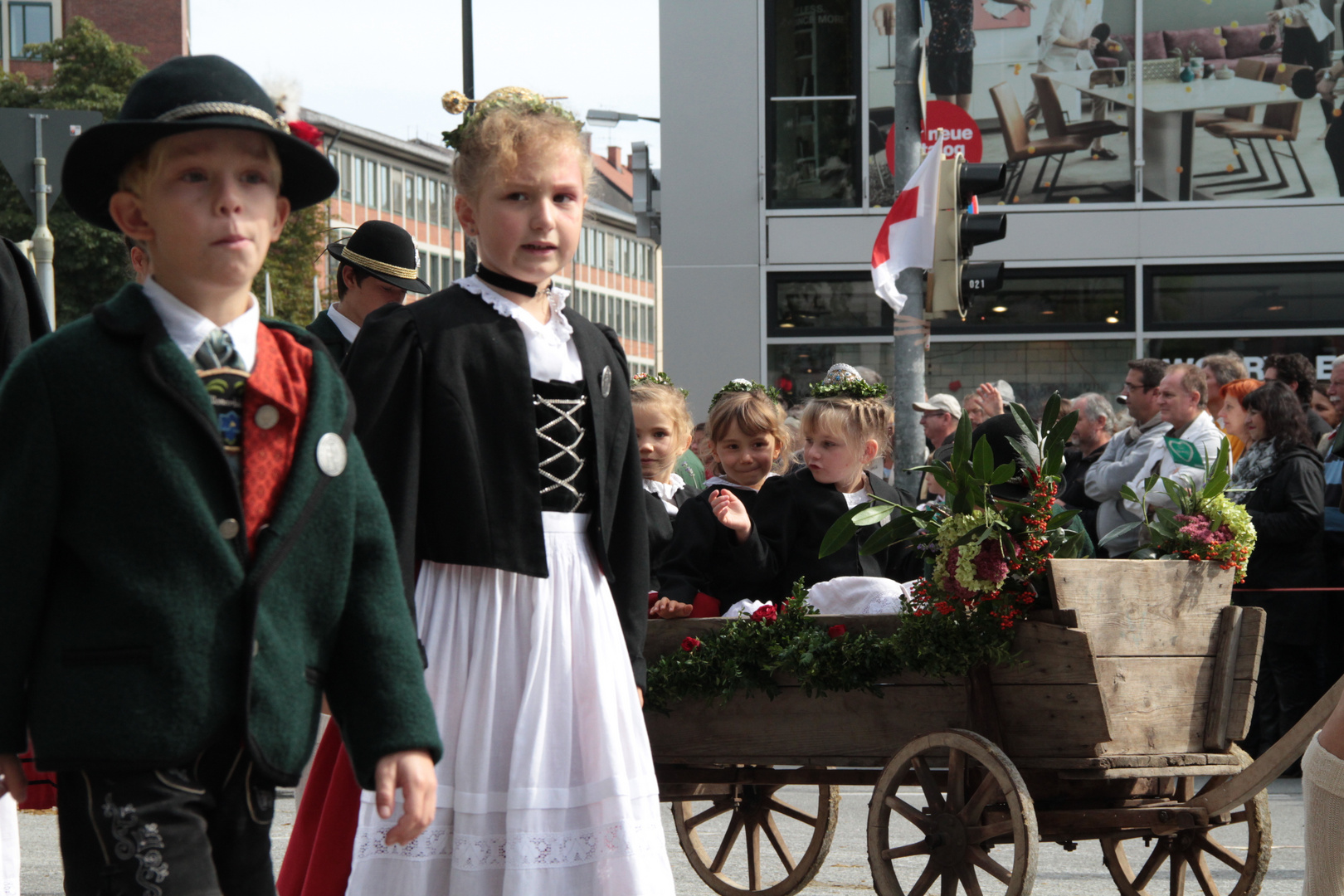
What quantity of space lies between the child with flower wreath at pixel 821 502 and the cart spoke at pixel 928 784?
898 mm

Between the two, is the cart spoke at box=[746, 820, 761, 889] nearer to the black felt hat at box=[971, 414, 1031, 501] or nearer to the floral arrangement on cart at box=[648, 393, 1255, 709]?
the floral arrangement on cart at box=[648, 393, 1255, 709]

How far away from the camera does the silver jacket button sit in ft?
7.66

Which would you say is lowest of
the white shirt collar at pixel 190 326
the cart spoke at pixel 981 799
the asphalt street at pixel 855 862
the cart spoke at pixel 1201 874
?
the asphalt street at pixel 855 862

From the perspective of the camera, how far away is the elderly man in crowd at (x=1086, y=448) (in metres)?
9.27

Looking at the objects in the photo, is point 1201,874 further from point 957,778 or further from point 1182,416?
point 1182,416

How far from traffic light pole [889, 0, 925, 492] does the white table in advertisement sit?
7.93 meters

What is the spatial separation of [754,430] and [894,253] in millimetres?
3854

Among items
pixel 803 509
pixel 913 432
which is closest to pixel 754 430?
pixel 803 509

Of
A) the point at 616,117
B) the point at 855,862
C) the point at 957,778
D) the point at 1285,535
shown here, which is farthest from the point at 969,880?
the point at 616,117

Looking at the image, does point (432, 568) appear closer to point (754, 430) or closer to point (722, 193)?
point (754, 430)

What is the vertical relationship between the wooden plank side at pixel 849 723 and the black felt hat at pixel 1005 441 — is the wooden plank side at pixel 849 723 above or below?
below

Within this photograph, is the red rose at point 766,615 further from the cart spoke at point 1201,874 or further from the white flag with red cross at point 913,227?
the white flag with red cross at point 913,227

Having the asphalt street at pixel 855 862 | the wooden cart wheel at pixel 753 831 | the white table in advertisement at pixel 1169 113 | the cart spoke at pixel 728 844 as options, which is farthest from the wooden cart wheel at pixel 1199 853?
the white table in advertisement at pixel 1169 113

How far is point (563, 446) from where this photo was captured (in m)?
3.46
